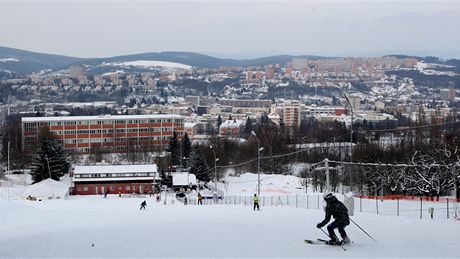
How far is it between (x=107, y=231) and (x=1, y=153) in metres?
40.0

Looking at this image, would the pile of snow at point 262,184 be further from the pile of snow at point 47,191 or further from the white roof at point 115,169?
the pile of snow at point 47,191

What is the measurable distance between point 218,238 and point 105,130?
48.4 m

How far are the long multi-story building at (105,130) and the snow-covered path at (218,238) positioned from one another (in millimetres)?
39302

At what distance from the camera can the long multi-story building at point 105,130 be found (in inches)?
2015

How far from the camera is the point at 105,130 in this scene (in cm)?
5425

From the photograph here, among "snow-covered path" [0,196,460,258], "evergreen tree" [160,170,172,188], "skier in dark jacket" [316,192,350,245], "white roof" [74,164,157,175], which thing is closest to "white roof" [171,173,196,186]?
"evergreen tree" [160,170,172,188]

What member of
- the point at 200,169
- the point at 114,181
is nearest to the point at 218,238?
the point at 114,181

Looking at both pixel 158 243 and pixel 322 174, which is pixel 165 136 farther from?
pixel 158 243

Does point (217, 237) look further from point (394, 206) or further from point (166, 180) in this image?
point (166, 180)

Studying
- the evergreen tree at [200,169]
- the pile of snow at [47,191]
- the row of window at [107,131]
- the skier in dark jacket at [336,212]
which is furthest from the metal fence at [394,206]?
the row of window at [107,131]

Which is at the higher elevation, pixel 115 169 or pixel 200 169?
pixel 115 169

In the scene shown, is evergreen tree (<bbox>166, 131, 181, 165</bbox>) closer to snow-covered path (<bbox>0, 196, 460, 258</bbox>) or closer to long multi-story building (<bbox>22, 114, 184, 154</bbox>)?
long multi-story building (<bbox>22, 114, 184, 154</bbox>)

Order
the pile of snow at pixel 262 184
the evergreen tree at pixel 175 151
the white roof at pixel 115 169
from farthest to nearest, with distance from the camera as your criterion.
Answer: the evergreen tree at pixel 175 151 < the white roof at pixel 115 169 < the pile of snow at pixel 262 184

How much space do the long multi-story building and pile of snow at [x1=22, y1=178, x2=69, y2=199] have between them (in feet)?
68.2
